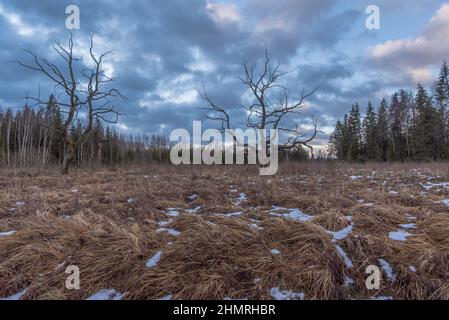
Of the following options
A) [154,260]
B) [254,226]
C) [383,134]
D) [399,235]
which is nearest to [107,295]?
[154,260]

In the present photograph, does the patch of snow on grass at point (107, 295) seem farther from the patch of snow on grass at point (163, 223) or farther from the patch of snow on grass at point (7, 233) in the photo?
the patch of snow on grass at point (7, 233)

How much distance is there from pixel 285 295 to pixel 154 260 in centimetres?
150

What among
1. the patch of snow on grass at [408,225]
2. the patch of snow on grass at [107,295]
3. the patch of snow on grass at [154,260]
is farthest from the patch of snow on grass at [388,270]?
the patch of snow on grass at [107,295]

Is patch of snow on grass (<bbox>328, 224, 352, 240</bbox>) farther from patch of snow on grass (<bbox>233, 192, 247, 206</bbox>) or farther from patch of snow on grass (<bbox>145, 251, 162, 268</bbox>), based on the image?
patch of snow on grass (<bbox>233, 192, 247, 206</bbox>)

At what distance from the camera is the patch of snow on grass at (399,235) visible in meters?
3.42

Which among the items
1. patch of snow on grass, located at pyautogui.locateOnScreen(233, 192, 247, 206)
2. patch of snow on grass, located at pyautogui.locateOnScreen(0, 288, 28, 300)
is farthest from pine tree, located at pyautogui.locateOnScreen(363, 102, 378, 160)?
patch of snow on grass, located at pyautogui.locateOnScreen(0, 288, 28, 300)

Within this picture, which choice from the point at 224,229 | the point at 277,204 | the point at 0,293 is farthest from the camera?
the point at 277,204

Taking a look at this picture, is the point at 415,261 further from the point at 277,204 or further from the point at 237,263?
the point at 277,204

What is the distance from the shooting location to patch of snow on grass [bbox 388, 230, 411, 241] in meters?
3.42

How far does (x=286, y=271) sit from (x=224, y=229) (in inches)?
44.4

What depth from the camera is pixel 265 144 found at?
593 inches

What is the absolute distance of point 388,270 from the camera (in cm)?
275

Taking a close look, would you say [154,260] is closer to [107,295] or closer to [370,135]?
[107,295]
